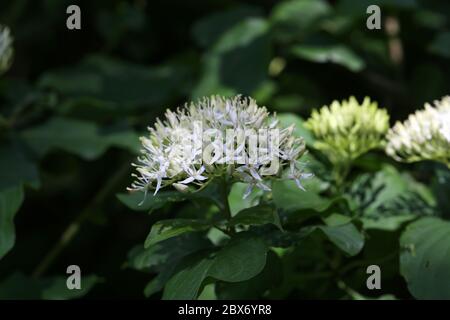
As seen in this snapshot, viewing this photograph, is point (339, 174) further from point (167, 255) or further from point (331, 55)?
point (331, 55)

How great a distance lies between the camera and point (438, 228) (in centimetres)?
140

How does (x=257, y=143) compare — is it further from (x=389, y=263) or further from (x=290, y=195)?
(x=389, y=263)

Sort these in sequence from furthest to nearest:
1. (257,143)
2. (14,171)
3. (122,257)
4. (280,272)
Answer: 1. (122,257)
2. (14,171)
3. (280,272)
4. (257,143)

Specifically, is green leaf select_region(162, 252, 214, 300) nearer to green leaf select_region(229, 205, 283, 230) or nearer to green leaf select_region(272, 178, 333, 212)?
green leaf select_region(229, 205, 283, 230)

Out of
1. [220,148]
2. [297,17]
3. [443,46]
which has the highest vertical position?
[297,17]

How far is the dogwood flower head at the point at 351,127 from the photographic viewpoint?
4.95 ft

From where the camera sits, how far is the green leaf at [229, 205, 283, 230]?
1.21 m

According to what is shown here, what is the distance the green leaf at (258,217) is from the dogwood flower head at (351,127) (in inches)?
13.6

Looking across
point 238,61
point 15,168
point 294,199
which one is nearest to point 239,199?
point 294,199

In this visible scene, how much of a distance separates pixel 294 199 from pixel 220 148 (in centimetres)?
26

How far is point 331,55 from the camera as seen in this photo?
2.30m

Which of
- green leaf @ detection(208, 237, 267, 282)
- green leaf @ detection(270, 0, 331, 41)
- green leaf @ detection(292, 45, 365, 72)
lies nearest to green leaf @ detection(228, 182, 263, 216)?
green leaf @ detection(208, 237, 267, 282)

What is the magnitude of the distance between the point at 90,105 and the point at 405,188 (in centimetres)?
110
